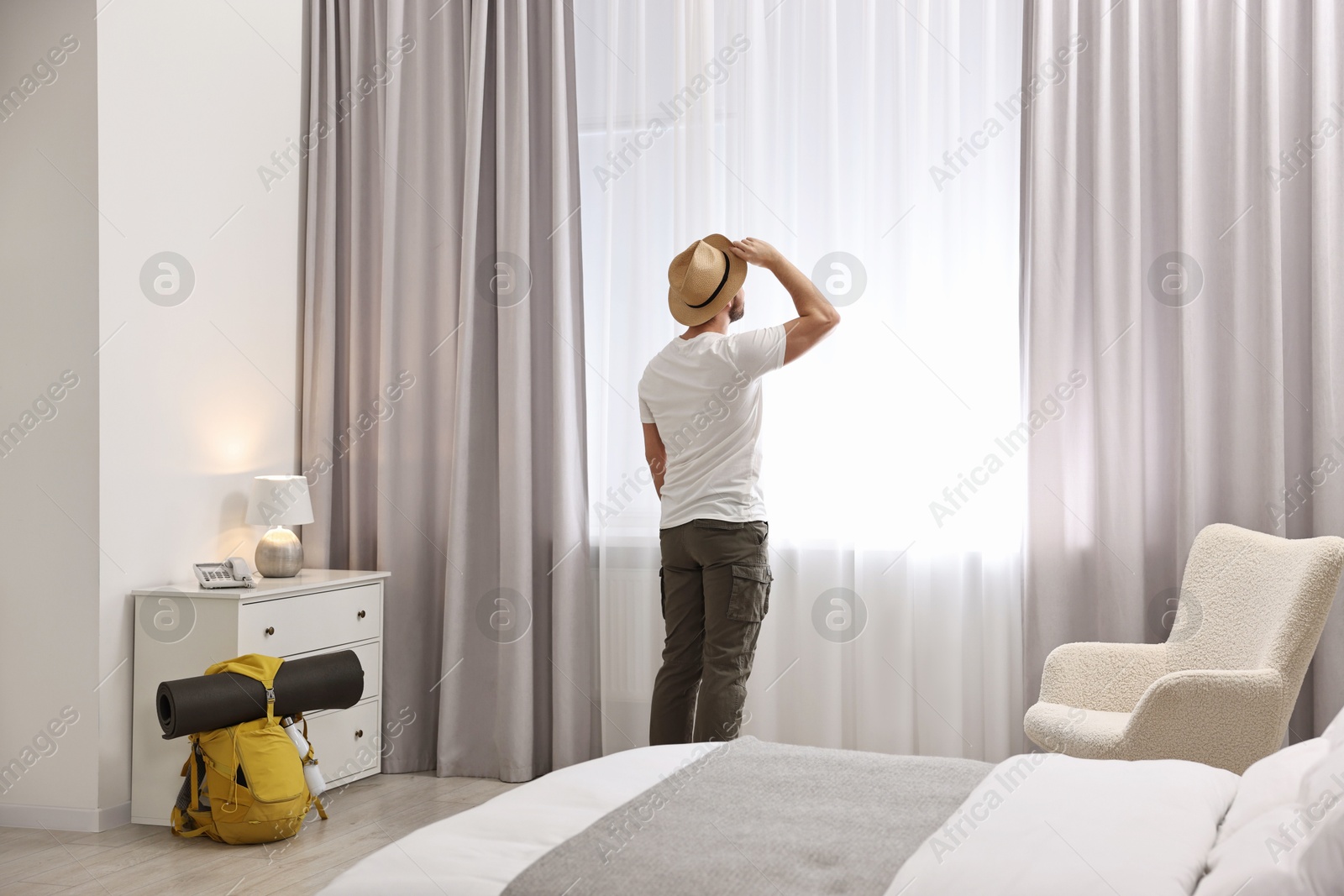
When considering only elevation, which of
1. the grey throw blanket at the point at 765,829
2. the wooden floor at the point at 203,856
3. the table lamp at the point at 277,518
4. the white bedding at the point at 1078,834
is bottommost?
the wooden floor at the point at 203,856

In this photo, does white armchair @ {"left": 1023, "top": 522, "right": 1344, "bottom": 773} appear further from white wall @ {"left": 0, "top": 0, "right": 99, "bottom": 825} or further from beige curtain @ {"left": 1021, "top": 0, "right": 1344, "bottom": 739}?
white wall @ {"left": 0, "top": 0, "right": 99, "bottom": 825}

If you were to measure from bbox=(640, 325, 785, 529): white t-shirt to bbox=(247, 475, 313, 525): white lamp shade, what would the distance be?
58.3 inches

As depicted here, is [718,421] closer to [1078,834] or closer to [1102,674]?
[1102,674]

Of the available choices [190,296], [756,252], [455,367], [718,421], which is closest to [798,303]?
[756,252]

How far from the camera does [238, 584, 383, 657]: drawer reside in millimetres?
3172

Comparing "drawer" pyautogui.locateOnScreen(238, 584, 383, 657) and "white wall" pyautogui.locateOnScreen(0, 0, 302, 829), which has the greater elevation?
"white wall" pyautogui.locateOnScreen(0, 0, 302, 829)

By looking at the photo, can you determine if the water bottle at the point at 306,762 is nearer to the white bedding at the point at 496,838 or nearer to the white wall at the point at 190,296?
the white wall at the point at 190,296

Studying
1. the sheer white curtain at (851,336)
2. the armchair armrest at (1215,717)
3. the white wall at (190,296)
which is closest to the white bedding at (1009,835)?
the armchair armrest at (1215,717)

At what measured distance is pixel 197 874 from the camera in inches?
105

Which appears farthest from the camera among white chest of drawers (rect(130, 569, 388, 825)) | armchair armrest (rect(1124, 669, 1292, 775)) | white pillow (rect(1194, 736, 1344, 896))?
white chest of drawers (rect(130, 569, 388, 825))

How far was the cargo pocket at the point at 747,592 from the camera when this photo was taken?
8.67 feet

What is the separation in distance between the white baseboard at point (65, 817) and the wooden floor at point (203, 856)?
26 millimetres

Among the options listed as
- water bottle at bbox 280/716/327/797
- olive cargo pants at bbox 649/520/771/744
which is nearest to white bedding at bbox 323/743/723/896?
olive cargo pants at bbox 649/520/771/744

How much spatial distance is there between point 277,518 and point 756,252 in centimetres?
188
